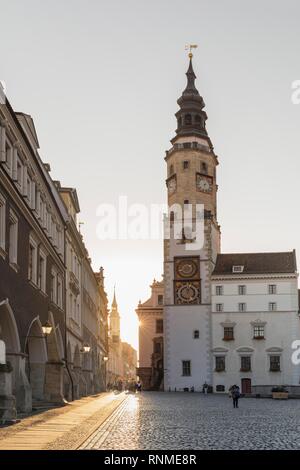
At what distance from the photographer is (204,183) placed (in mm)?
88000

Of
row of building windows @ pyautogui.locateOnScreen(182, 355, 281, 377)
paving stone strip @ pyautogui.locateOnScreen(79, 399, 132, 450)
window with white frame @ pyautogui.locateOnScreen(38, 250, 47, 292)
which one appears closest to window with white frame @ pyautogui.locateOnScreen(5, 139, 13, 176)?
window with white frame @ pyautogui.locateOnScreen(38, 250, 47, 292)

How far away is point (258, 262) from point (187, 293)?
8.97 meters

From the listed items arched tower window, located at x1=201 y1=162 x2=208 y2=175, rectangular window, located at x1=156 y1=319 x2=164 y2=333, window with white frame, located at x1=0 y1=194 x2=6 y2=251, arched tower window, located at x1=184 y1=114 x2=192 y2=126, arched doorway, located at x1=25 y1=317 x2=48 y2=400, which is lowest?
arched doorway, located at x1=25 y1=317 x2=48 y2=400

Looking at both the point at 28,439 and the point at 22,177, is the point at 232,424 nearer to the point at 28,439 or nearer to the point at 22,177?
the point at 28,439

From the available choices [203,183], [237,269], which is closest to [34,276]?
[237,269]

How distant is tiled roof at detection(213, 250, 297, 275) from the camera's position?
8094cm

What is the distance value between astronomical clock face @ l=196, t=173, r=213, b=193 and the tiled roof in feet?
26.9

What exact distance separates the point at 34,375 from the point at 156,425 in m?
11.6

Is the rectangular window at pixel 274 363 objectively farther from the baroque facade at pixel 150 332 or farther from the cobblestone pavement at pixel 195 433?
the cobblestone pavement at pixel 195 433

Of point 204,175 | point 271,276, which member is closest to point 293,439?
point 271,276

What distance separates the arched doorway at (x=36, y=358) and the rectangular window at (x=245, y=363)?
149 ft

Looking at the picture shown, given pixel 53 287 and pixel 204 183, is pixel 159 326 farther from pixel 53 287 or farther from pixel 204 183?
pixel 53 287

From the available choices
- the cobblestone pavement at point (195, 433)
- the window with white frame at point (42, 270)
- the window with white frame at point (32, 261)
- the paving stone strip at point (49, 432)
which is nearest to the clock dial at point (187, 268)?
the window with white frame at point (42, 270)

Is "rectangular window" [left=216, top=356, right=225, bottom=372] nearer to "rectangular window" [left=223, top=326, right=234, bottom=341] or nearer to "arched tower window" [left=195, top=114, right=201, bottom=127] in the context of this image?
"rectangular window" [left=223, top=326, right=234, bottom=341]
